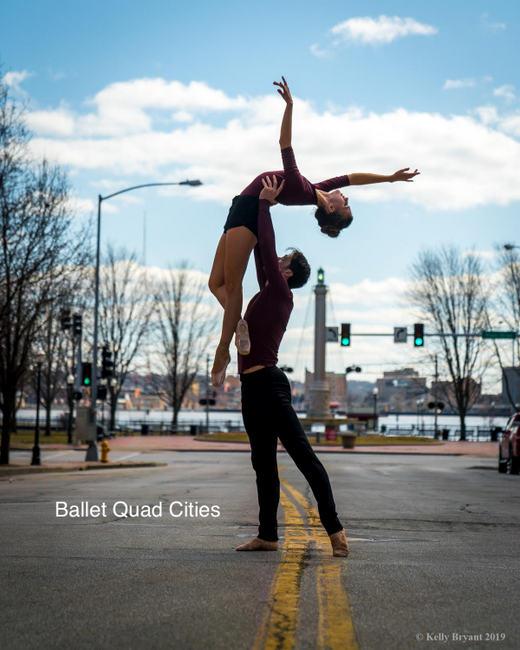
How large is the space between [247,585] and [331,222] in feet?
9.51

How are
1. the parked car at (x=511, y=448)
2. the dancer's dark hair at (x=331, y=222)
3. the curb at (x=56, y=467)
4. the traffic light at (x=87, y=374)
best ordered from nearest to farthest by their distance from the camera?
1. the dancer's dark hair at (x=331, y=222)
2. the curb at (x=56, y=467)
3. the parked car at (x=511, y=448)
4. the traffic light at (x=87, y=374)

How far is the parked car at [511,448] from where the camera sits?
27.0 m

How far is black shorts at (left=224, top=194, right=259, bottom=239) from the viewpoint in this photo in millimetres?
6505

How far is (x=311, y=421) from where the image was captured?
71875mm

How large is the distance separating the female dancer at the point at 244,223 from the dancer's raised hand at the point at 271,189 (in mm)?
56

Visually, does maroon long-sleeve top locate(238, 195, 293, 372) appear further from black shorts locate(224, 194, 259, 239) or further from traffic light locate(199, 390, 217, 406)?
traffic light locate(199, 390, 217, 406)

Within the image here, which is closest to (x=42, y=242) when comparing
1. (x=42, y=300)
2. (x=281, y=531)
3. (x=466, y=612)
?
(x=42, y=300)

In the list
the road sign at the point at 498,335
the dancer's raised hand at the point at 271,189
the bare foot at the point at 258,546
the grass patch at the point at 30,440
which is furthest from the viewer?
the grass patch at the point at 30,440

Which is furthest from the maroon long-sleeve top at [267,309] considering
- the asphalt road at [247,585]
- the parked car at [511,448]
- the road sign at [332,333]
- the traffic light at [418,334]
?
the road sign at [332,333]

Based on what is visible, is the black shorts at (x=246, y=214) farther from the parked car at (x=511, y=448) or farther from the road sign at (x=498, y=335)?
the road sign at (x=498, y=335)

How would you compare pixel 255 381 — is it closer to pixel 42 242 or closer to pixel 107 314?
pixel 42 242

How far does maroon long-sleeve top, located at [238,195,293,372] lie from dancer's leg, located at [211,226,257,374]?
8 cm

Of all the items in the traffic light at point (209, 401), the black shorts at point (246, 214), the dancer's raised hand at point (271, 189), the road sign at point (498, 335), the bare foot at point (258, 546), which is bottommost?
the bare foot at point (258, 546)

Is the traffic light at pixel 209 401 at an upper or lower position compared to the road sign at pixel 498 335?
lower
